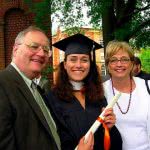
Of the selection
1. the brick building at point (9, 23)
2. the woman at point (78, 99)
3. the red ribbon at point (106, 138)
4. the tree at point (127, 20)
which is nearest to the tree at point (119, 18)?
the tree at point (127, 20)

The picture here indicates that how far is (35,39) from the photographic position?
12.1ft

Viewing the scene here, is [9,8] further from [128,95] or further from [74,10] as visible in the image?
[128,95]

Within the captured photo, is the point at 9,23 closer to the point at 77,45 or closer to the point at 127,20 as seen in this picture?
the point at 127,20

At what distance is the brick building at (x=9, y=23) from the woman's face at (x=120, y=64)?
10.7m

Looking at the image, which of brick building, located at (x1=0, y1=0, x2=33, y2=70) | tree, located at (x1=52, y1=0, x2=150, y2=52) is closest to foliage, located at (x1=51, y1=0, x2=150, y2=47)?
tree, located at (x1=52, y1=0, x2=150, y2=52)

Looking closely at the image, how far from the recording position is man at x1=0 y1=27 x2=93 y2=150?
3.23m

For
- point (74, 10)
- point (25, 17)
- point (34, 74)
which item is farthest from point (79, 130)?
point (25, 17)

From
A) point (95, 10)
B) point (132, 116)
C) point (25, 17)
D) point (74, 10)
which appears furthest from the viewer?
point (25, 17)

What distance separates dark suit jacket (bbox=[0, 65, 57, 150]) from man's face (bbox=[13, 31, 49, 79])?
128 mm

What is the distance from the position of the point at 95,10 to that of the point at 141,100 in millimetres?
6463

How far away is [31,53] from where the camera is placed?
3.65 metres

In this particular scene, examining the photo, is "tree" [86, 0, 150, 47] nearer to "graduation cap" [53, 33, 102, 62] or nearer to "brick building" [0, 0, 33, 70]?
"brick building" [0, 0, 33, 70]

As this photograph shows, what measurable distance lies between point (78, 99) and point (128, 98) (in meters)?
0.54

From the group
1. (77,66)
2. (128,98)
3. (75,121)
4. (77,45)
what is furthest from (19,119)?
(128,98)
